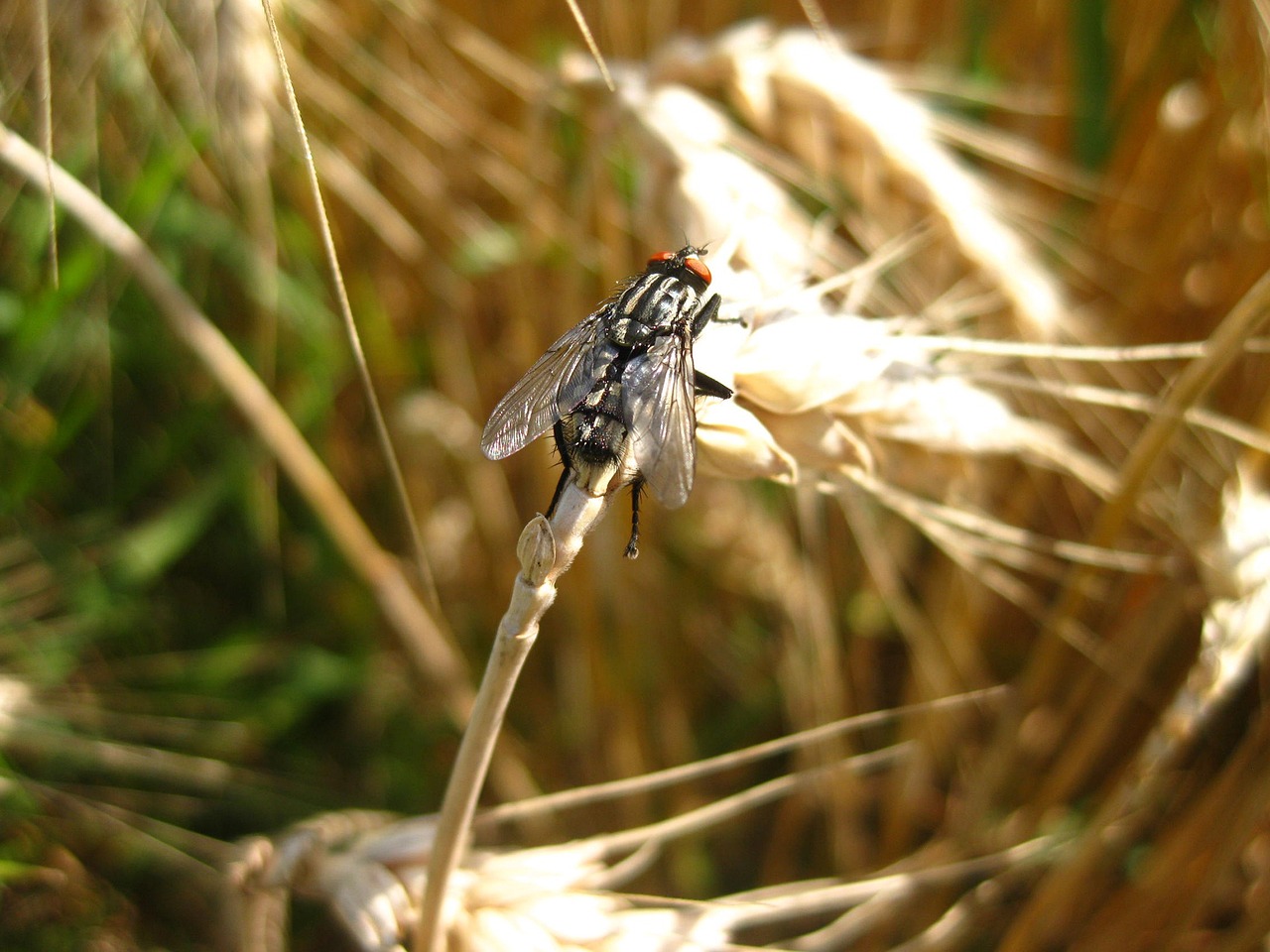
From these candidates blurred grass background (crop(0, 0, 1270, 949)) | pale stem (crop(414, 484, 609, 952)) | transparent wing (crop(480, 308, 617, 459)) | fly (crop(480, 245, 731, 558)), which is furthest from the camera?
blurred grass background (crop(0, 0, 1270, 949))

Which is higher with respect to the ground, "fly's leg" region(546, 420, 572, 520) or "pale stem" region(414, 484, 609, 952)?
"fly's leg" region(546, 420, 572, 520)

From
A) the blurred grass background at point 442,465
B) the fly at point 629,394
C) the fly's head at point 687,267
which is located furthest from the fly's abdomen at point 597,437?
the blurred grass background at point 442,465

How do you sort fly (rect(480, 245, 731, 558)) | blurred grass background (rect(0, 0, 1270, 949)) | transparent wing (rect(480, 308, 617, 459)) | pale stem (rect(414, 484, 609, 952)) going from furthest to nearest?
blurred grass background (rect(0, 0, 1270, 949)), transparent wing (rect(480, 308, 617, 459)), fly (rect(480, 245, 731, 558)), pale stem (rect(414, 484, 609, 952))

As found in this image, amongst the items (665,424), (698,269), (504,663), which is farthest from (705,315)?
(504,663)

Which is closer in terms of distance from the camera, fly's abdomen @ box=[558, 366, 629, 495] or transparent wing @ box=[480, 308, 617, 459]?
fly's abdomen @ box=[558, 366, 629, 495]

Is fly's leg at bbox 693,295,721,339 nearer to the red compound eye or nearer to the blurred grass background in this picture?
the red compound eye

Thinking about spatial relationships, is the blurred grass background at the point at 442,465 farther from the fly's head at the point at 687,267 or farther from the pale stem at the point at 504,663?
the pale stem at the point at 504,663

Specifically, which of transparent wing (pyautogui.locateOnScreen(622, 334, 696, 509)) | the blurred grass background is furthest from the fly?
the blurred grass background

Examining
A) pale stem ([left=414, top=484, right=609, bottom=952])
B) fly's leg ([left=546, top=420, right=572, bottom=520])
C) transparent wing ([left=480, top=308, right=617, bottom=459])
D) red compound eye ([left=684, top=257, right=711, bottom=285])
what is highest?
red compound eye ([left=684, top=257, right=711, bottom=285])
